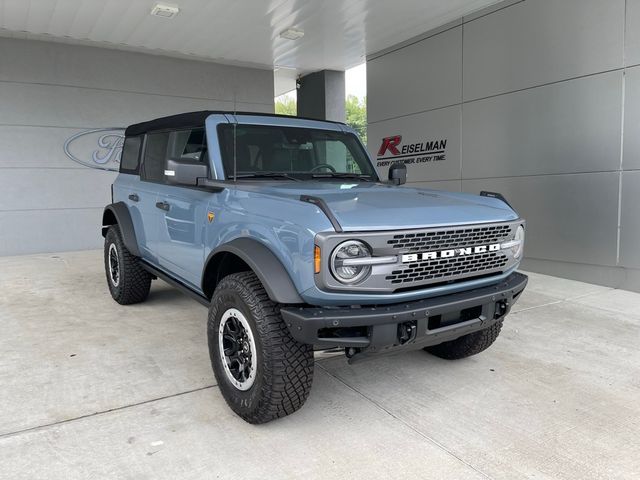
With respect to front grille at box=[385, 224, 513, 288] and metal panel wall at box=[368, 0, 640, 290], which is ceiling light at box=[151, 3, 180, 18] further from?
front grille at box=[385, 224, 513, 288]

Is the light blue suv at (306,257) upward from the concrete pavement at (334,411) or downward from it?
upward

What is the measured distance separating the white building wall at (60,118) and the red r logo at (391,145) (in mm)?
4369

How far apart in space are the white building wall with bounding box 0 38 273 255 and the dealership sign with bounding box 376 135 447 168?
14.5ft

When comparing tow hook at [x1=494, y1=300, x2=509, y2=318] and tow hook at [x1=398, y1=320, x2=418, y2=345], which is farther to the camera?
tow hook at [x1=494, y1=300, x2=509, y2=318]

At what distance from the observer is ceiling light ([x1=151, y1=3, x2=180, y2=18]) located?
7039mm

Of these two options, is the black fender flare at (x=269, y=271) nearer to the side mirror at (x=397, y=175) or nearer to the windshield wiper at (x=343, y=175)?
the windshield wiper at (x=343, y=175)

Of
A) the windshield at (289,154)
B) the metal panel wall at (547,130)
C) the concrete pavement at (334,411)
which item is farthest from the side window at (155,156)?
the metal panel wall at (547,130)

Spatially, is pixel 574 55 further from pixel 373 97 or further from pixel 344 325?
pixel 344 325

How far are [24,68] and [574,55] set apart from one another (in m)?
8.98

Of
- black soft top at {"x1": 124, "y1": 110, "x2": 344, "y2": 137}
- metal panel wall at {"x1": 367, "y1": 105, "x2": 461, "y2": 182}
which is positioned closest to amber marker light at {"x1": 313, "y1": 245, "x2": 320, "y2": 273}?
black soft top at {"x1": 124, "y1": 110, "x2": 344, "y2": 137}

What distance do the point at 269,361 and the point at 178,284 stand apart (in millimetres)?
1695

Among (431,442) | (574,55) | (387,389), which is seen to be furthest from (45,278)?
(574,55)

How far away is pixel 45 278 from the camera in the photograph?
6.59 meters

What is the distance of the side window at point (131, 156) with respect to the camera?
4586 mm
